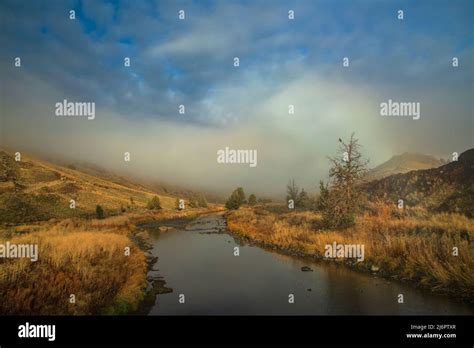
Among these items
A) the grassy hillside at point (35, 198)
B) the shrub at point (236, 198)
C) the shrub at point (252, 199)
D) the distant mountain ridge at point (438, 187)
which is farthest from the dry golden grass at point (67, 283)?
the shrub at point (252, 199)

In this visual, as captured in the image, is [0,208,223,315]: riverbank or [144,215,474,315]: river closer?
[0,208,223,315]: riverbank

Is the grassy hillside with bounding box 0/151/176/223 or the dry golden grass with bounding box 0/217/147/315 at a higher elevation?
the grassy hillside with bounding box 0/151/176/223

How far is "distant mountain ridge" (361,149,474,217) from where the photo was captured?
120 ft

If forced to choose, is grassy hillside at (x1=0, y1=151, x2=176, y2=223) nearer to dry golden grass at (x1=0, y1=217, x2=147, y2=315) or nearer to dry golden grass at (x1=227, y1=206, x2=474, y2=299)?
dry golden grass at (x1=0, y1=217, x2=147, y2=315)

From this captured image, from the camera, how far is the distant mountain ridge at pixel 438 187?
120 ft

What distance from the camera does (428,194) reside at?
48500 mm

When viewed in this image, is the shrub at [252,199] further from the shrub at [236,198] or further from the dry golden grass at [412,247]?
the dry golden grass at [412,247]

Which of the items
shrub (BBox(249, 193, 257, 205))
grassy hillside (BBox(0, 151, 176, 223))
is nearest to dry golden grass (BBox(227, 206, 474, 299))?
grassy hillside (BBox(0, 151, 176, 223))

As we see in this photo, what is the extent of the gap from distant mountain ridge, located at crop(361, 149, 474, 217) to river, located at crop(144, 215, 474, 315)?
22114 mm

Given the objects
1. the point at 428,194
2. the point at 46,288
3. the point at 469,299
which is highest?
the point at 428,194
